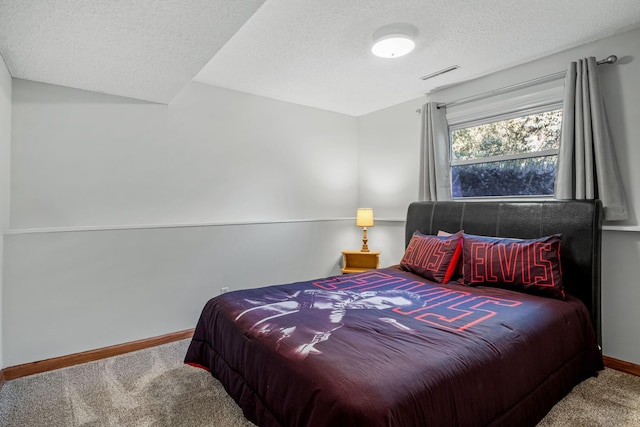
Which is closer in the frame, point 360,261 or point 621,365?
point 621,365

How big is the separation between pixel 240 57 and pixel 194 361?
7.63 feet

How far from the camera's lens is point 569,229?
92.2 inches

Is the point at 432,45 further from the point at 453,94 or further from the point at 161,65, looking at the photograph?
the point at 161,65

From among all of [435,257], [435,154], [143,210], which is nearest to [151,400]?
[143,210]

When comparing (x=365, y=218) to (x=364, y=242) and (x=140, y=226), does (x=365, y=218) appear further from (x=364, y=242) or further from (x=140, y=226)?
(x=140, y=226)

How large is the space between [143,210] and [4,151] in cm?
97

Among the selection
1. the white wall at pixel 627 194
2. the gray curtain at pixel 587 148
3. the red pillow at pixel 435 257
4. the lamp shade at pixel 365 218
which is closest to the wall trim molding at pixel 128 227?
the lamp shade at pixel 365 218

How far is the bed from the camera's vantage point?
120 centimetres

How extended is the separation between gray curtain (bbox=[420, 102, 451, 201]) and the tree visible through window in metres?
0.15

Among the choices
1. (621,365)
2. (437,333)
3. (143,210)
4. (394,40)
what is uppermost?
(394,40)

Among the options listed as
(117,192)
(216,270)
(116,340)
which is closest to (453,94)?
(216,270)

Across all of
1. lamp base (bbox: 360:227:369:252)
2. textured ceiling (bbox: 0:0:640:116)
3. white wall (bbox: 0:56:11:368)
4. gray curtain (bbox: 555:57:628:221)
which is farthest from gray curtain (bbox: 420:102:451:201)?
white wall (bbox: 0:56:11:368)

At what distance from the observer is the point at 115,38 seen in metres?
1.85

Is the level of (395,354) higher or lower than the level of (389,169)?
lower
